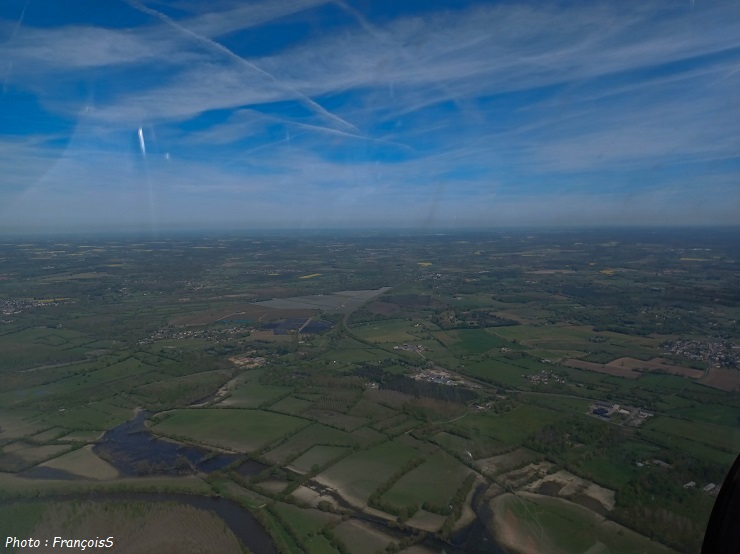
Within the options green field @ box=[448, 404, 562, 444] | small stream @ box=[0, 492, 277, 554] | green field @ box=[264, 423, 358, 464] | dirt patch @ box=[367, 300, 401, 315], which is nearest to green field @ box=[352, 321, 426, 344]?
dirt patch @ box=[367, 300, 401, 315]

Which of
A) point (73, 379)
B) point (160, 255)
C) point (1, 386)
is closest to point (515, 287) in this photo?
point (73, 379)

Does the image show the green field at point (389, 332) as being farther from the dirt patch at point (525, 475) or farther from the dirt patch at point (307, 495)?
the dirt patch at point (307, 495)

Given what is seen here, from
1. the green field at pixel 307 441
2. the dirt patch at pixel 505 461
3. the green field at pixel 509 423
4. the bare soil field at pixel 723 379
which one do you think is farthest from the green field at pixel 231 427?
the bare soil field at pixel 723 379

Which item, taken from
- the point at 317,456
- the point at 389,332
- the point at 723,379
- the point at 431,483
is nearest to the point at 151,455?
the point at 317,456

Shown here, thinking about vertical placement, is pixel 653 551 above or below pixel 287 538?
above

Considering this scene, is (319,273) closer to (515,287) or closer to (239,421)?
(515,287)

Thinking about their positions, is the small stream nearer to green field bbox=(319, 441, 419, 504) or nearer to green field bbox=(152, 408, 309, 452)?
green field bbox=(319, 441, 419, 504)
